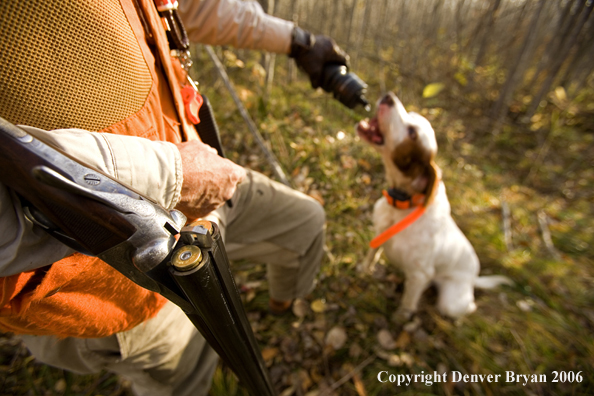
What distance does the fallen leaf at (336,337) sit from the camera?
2.41 meters

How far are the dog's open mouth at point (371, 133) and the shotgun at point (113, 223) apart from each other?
2045 mm

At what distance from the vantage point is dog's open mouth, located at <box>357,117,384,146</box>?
245 cm

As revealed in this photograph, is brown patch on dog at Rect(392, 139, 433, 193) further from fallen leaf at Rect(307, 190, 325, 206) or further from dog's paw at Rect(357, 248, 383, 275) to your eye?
fallen leaf at Rect(307, 190, 325, 206)

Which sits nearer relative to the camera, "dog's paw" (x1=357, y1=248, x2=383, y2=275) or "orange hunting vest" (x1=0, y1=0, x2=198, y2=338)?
"orange hunting vest" (x1=0, y1=0, x2=198, y2=338)

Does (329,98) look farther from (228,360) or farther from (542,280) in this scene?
(228,360)

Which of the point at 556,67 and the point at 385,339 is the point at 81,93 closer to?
the point at 385,339

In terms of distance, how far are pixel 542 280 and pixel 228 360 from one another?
4.07 metres

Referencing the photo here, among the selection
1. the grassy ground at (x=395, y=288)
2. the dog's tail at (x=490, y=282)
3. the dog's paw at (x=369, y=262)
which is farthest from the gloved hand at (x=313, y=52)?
the dog's tail at (x=490, y=282)

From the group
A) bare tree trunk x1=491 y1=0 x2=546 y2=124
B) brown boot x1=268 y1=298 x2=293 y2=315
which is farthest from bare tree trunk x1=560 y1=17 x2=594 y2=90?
brown boot x1=268 y1=298 x2=293 y2=315

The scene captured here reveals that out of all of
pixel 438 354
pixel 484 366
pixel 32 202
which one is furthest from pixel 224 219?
pixel 484 366

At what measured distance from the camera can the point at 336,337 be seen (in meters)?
2.46

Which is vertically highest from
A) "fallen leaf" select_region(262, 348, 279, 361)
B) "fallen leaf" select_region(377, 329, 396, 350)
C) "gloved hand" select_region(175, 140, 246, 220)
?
"gloved hand" select_region(175, 140, 246, 220)

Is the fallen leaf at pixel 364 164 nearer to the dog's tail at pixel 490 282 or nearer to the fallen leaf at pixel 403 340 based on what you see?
the dog's tail at pixel 490 282

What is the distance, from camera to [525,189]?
5.06 metres
